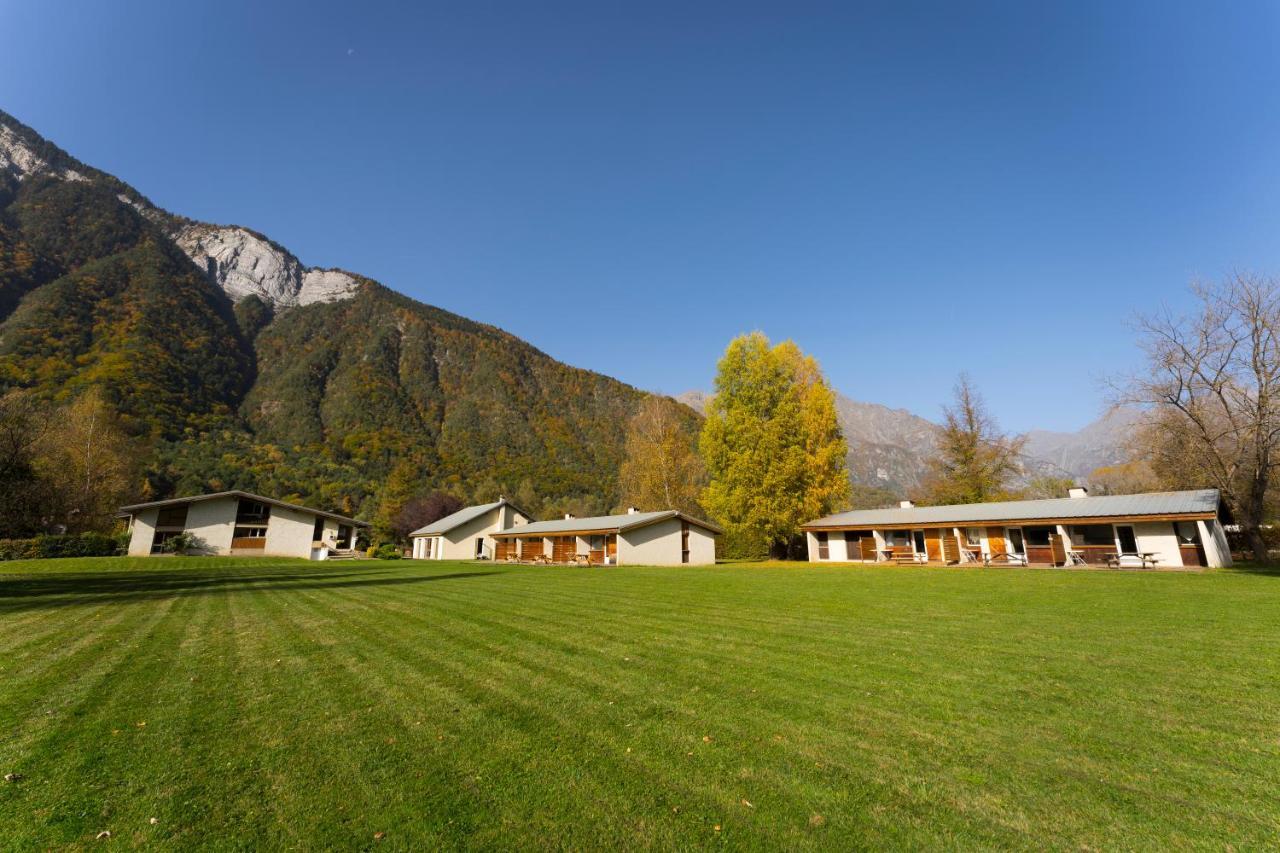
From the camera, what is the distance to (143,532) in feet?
132

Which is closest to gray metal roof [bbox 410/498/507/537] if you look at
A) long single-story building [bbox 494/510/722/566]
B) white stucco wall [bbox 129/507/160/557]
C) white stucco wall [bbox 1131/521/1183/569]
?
long single-story building [bbox 494/510/722/566]

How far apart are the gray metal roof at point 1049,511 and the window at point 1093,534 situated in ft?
3.12

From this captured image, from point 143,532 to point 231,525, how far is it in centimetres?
532

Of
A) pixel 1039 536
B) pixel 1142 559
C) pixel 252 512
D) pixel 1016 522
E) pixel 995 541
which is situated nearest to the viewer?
pixel 1142 559

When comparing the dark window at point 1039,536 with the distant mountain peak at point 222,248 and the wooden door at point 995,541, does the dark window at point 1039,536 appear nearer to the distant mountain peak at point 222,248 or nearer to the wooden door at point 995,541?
the wooden door at point 995,541

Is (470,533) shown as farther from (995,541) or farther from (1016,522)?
(1016,522)

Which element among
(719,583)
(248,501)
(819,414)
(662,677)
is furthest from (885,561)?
(248,501)

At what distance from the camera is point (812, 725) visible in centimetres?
516

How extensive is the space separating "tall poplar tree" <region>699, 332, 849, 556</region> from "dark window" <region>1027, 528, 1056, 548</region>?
36.6 feet

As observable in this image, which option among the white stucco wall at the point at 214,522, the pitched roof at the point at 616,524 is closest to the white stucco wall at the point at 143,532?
the white stucco wall at the point at 214,522

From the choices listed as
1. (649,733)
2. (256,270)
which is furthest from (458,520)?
(256,270)

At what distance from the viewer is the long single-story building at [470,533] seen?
171 ft

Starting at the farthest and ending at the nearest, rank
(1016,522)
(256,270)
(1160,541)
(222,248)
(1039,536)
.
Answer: (256,270) < (222,248) < (1039,536) < (1016,522) < (1160,541)

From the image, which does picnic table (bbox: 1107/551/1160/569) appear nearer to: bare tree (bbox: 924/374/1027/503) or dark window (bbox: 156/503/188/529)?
bare tree (bbox: 924/374/1027/503)
